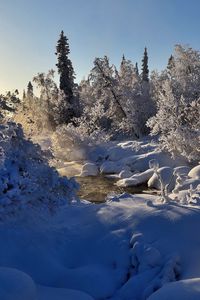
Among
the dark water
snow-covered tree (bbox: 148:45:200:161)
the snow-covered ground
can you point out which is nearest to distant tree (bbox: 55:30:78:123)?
snow-covered tree (bbox: 148:45:200:161)

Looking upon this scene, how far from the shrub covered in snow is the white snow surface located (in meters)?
0.45

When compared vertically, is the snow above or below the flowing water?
above

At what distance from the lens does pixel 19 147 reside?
10.4 meters

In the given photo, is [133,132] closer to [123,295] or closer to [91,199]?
[91,199]

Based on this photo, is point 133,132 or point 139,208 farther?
point 133,132

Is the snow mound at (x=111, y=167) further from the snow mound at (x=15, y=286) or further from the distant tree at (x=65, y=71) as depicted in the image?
the snow mound at (x=15, y=286)

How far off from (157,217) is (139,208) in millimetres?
897

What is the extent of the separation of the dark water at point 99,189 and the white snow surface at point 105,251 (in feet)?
27.8

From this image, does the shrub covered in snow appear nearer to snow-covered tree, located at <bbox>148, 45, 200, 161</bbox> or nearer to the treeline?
snow-covered tree, located at <bbox>148, 45, 200, 161</bbox>

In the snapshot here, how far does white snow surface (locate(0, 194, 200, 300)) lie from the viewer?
8020 millimetres

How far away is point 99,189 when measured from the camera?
2161 centimetres

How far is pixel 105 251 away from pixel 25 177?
2.62 meters

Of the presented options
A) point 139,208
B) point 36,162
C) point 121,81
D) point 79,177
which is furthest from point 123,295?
point 121,81

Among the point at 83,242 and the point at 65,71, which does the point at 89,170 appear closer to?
the point at 83,242
